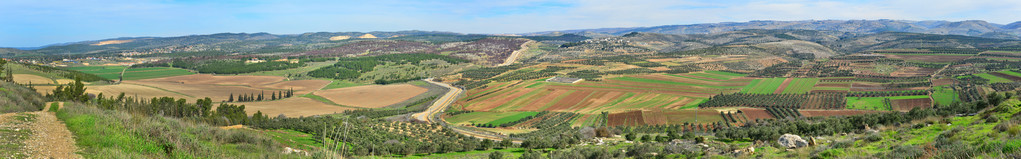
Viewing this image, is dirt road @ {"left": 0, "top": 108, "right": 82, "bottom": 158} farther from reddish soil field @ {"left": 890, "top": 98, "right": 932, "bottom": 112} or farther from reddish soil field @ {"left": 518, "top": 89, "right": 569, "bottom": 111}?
reddish soil field @ {"left": 890, "top": 98, "right": 932, "bottom": 112}

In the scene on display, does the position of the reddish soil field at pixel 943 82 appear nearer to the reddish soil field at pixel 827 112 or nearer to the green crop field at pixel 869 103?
the green crop field at pixel 869 103

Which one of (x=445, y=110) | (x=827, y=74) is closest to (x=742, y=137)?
(x=445, y=110)

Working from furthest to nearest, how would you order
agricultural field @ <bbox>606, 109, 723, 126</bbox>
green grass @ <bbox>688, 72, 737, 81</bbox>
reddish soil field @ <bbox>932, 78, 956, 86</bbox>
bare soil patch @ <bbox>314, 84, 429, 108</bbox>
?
green grass @ <bbox>688, 72, 737, 81</bbox> → bare soil patch @ <bbox>314, 84, 429, 108</bbox> → reddish soil field @ <bbox>932, 78, 956, 86</bbox> → agricultural field @ <bbox>606, 109, 723, 126</bbox>

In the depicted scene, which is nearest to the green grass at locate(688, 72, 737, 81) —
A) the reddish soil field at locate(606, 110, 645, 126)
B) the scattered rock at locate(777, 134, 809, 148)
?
the reddish soil field at locate(606, 110, 645, 126)

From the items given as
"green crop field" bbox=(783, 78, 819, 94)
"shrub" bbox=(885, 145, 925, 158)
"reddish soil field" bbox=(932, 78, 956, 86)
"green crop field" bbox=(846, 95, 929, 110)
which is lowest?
"green crop field" bbox=(846, 95, 929, 110)

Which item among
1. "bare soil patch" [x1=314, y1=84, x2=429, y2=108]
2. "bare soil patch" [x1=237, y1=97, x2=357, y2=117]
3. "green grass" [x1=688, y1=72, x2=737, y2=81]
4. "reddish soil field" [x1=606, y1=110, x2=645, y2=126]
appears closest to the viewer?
"reddish soil field" [x1=606, y1=110, x2=645, y2=126]

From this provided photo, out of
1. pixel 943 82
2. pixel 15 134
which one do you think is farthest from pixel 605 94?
pixel 15 134
